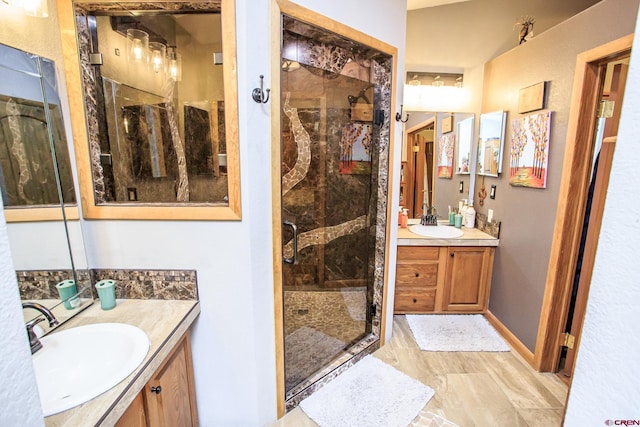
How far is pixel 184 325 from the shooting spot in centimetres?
129

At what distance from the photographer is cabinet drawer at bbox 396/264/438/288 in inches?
105

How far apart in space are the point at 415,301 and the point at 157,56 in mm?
2755

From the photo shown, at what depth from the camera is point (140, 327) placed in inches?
47.4

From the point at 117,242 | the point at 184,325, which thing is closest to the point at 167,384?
the point at 184,325

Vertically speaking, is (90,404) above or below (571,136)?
below

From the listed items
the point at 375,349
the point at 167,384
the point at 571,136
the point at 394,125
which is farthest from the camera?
the point at 375,349

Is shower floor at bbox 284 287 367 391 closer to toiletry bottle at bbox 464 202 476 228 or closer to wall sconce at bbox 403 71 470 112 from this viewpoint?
toiletry bottle at bbox 464 202 476 228

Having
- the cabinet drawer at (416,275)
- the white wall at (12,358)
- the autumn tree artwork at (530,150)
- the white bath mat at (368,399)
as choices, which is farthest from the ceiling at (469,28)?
the white wall at (12,358)

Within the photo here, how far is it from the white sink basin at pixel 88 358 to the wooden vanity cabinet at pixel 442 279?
2147 millimetres

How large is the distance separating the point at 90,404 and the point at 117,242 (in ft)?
2.49

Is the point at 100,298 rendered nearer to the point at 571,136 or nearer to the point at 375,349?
the point at 375,349

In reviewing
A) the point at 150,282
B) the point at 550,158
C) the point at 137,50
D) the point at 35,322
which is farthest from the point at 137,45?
the point at 550,158

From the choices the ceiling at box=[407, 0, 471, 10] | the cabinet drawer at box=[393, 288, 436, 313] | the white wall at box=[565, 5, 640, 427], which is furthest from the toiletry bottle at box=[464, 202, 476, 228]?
the white wall at box=[565, 5, 640, 427]

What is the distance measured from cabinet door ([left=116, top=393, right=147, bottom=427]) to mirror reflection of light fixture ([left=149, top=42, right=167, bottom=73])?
4.70 ft
